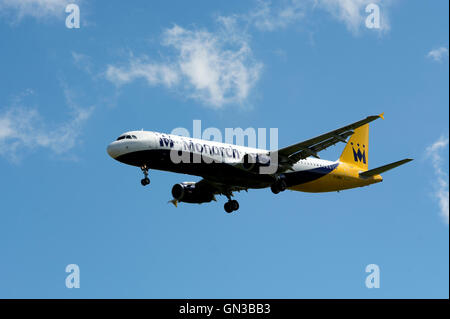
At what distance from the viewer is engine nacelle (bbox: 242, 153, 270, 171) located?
47250 mm

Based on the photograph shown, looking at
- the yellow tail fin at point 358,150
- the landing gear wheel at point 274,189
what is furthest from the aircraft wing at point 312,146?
the yellow tail fin at point 358,150

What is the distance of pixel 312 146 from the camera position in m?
48.1

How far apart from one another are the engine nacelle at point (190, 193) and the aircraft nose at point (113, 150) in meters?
9.58

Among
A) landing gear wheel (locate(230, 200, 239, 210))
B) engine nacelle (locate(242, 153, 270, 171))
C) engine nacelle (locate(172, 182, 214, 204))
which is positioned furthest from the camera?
landing gear wheel (locate(230, 200, 239, 210))

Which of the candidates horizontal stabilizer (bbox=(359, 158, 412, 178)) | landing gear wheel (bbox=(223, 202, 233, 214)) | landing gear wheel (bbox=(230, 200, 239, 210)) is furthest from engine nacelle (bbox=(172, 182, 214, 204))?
horizontal stabilizer (bbox=(359, 158, 412, 178))

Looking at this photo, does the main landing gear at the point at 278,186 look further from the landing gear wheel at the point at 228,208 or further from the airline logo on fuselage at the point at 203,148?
the landing gear wheel at the point at 228,208

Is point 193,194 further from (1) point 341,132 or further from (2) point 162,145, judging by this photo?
→ (1) point 341,132

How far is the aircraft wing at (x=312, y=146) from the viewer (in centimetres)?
4546

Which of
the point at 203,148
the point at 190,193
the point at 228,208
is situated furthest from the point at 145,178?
the point at 228,208

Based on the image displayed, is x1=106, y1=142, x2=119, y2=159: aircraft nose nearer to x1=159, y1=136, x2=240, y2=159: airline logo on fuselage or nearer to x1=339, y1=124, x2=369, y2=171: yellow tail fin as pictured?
x1=159, y1=136, x2=240, y2=159: airline logo on fuselage
